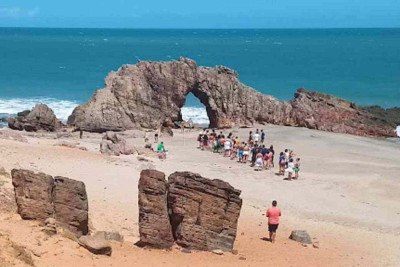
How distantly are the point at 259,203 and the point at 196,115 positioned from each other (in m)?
34.9

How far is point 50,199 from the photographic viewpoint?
57.6 ft

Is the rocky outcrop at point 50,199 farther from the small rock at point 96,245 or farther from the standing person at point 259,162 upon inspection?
the standing person at point 259,162

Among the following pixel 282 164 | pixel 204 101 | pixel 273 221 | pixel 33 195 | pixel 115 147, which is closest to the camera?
pixel 33 195

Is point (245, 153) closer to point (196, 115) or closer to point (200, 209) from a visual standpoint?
point (200, 209)

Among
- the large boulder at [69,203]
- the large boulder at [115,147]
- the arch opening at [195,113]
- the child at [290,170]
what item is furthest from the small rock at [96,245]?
the arch opening at [195,113]

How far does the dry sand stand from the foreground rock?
0.32m

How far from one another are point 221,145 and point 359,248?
64.1 feet

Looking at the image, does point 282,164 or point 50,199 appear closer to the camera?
point 50,199

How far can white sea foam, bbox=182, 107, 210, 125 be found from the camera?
58.7m

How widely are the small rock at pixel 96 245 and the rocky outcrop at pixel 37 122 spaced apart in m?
30.6

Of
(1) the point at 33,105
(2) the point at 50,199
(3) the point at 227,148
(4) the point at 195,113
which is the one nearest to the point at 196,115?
(4) the point at 195,113

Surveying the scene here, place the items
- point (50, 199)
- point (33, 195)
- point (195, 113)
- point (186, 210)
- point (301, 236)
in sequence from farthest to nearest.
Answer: point (195, 113), point (301, 236), point (186, 210), point (50, 199), point (33, 195)

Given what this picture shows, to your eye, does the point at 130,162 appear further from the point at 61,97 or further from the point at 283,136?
the point at 61,97

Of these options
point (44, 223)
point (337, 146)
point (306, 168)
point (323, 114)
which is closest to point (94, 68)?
point (323, 114)
